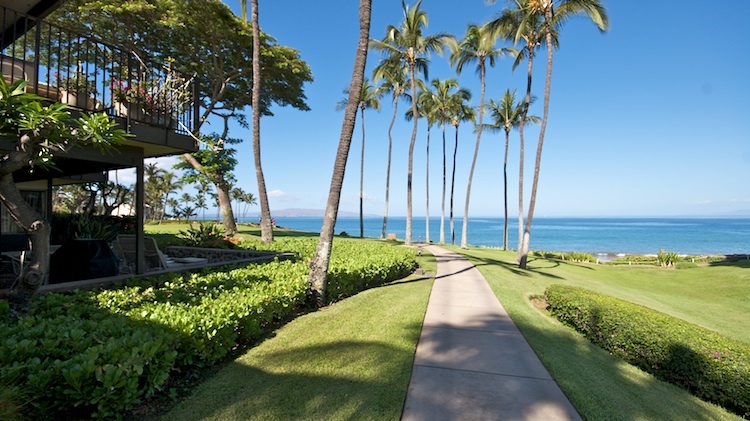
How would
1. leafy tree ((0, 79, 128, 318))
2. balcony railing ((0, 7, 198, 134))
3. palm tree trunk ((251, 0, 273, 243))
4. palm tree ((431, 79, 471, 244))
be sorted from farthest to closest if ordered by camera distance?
palm tree ((431, 79, 471, 244))
palm tree trunk ((251, 0, 273, 243))
balcony railing ((0, 7, 198, 134))
leafy tree ((0, 79, 128, 318))

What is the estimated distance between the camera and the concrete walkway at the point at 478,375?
3406mm

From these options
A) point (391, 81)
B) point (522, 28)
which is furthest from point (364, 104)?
point (522, 28)

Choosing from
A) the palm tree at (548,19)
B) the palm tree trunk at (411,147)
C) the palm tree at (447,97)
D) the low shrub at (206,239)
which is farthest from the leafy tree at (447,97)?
the low shrub at (206,239)

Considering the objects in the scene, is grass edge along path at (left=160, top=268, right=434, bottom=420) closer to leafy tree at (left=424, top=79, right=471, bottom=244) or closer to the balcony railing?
the balcony railing

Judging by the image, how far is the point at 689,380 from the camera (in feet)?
15.6

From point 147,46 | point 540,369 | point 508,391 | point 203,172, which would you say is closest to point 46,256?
point 508,391

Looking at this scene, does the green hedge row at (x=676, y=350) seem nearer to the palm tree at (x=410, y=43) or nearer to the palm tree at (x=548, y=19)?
the palm tree at (x=548, y=19)

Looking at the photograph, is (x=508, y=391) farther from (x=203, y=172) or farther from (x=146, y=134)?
(x=203, y=172)

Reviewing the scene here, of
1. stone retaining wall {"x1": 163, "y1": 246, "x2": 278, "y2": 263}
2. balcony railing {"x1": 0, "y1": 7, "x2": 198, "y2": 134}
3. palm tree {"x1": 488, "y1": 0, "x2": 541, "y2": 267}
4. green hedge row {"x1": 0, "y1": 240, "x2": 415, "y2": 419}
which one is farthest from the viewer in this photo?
palm tree {"x1": 488, "y1": 0, "x2": 541, "y2": 267}

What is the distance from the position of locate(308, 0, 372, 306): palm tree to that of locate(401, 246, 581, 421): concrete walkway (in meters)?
2.00

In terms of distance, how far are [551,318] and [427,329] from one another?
138 inches

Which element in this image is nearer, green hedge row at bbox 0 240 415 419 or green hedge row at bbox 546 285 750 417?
green hedge row at bbox 0 240 415 419

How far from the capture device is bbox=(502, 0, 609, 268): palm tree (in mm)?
14289

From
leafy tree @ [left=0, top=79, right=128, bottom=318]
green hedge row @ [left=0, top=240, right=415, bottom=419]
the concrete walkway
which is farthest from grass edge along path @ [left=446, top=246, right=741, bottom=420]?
leafy tree @ [left=0, top=79, right=128, bottom=318]
